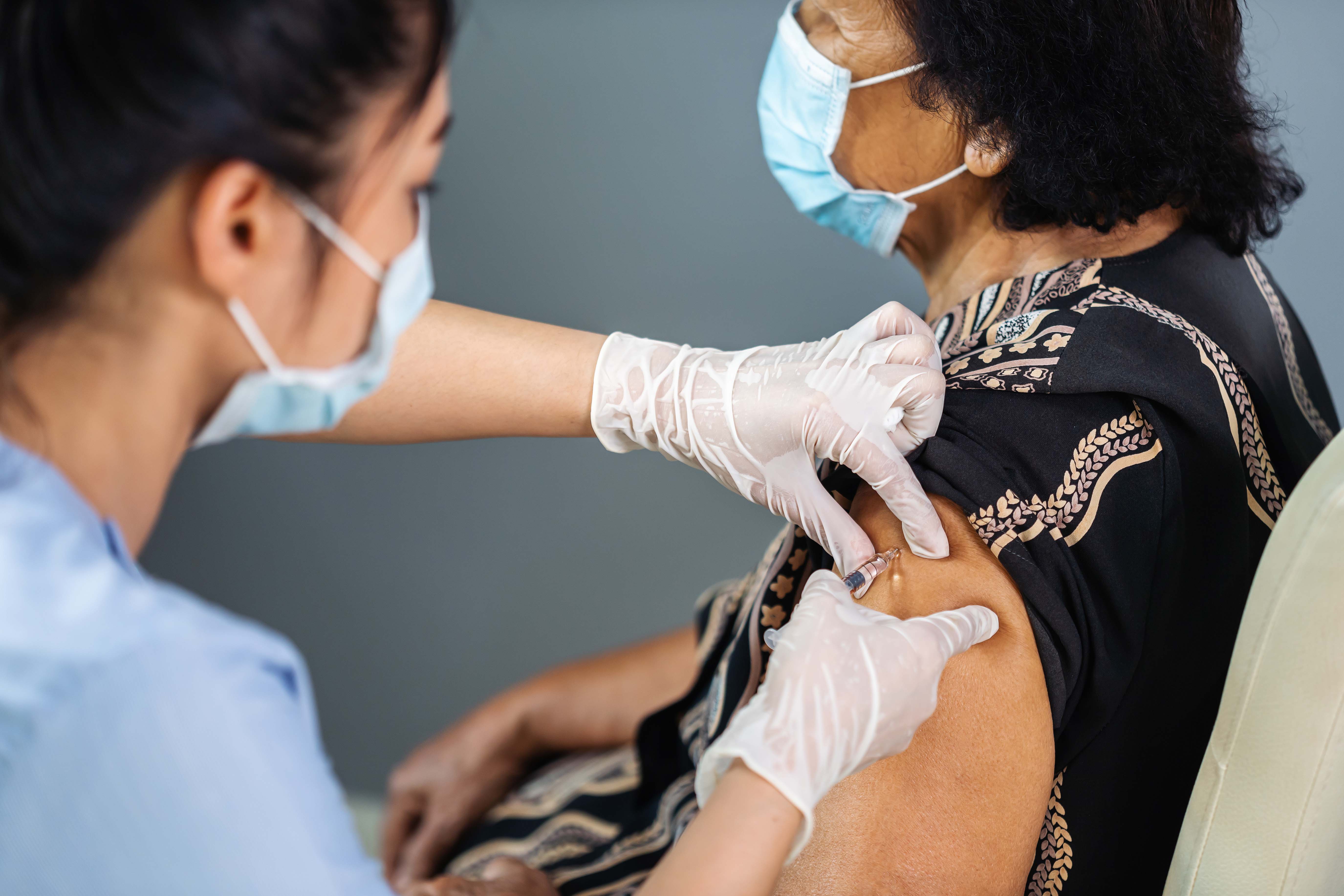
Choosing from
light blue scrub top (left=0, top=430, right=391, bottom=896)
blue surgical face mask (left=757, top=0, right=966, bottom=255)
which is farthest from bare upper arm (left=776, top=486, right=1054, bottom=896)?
blue surgical face mask (left=757, top=0, right=966, bottom=255)

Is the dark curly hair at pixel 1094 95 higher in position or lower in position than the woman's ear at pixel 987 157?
higher

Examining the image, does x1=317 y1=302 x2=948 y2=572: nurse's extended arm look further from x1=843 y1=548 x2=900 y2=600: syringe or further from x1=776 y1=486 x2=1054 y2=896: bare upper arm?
x1=776 y1=486 x2=1054 y2=896: bare upper arm

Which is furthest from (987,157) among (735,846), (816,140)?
(735,846)

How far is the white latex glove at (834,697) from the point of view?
643mm

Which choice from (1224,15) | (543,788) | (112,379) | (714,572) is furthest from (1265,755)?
(714,572)

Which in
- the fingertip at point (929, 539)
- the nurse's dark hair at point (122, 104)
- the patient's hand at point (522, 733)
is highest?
the nurse's dark hair at point (122, 104)

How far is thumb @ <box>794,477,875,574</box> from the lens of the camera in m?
0.82

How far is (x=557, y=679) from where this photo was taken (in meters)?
1.46

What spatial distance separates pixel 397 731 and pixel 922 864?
1.63 m

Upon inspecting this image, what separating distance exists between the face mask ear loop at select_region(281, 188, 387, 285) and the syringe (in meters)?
0.45

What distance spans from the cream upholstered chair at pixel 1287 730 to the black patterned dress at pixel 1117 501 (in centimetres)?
9

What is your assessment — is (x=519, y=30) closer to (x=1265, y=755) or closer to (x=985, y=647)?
(x=985, y=647)

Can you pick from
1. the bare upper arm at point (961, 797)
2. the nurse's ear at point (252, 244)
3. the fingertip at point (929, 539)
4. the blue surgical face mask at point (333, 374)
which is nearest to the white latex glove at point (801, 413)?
the fingertip at point (929, 539)

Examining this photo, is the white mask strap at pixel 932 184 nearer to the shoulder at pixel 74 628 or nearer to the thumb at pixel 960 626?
the thumb at pixel 960 626
